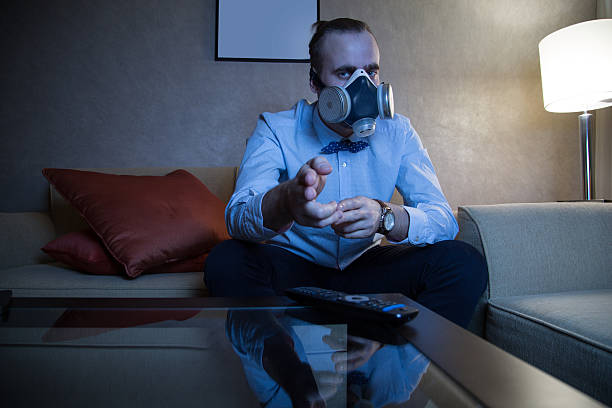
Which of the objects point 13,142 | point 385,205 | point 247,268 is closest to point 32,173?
point 13,142

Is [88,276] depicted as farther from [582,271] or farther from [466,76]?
[466,76]

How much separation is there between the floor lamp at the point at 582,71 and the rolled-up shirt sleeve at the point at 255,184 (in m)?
1.32

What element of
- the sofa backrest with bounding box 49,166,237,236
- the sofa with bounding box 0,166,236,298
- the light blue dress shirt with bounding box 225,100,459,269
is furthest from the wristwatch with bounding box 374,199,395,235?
the sofa backrest with bounding box 49,166,237,236

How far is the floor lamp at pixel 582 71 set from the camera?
1.71 metres

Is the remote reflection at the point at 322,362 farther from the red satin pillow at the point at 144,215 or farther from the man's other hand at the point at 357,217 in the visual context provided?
the red satin pillow at the point at 144,215

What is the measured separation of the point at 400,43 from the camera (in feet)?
7.16

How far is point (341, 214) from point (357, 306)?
269 millimetres

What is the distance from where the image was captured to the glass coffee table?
14.1 inches

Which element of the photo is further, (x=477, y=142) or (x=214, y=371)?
(x=477, y=142)

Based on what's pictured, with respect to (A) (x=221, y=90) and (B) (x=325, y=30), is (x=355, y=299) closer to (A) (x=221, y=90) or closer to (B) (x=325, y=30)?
(B) (x=325, y=30)

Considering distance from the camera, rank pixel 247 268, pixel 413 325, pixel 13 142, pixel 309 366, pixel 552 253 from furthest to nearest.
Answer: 1. pixel 13 142
2. pixel 552 253
3. pixel 247 268
4. pixel 413 325
5. pixel 309 366

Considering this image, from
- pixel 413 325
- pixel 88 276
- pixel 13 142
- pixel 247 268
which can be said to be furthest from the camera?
pixel 13 142

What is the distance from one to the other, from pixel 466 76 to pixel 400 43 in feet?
1.24

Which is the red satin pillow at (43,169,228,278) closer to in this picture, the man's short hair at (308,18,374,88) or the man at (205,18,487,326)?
the man at (205,18,487,326)
